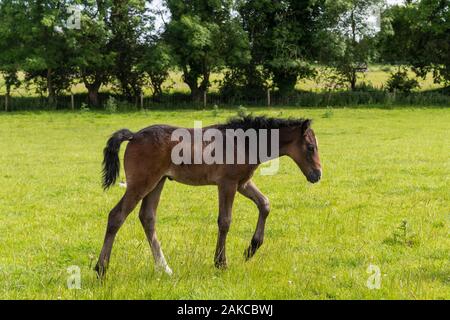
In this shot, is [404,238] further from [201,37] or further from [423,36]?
[423,36]

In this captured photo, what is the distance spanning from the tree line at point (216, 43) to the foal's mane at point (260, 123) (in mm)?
31659

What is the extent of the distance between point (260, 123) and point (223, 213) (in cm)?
124

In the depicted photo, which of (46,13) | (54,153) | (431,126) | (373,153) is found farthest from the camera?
(46,13)

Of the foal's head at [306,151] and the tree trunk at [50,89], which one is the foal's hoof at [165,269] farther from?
the tree trunk at [50,89]

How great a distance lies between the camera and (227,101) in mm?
41125

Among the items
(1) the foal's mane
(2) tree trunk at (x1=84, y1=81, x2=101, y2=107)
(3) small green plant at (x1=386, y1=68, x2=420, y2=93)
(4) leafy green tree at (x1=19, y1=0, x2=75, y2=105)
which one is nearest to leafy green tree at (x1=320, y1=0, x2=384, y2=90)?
(3) small green plant at (x1=386, y1=68, x2=420, y2=93)

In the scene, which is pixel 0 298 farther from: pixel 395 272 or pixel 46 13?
pixel 46 13

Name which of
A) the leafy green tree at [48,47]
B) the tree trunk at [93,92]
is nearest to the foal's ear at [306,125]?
the leafy green tree at [48,47]

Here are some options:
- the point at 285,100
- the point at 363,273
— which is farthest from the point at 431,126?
the point at 363,273

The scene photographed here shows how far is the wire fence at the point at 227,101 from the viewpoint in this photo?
122ft

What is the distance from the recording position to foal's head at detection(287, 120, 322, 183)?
661cm

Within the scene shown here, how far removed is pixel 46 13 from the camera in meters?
35.8

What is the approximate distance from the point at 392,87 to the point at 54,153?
30.8 meters

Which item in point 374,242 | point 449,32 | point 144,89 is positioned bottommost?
point 374,242
